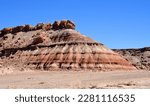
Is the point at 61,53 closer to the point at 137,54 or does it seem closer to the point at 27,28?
the point at 27,28

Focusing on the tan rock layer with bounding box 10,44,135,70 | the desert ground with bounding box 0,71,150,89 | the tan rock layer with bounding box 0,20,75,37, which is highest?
the tan rock layer with bounding box 0,20,75,37

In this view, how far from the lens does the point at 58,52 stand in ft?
220

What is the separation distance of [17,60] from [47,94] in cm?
5780

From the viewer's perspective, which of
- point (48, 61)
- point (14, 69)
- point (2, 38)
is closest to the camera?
point (14, 69)

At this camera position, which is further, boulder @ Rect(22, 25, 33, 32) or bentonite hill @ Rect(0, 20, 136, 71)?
boulder @ Rect(22, 25, 33, 32)

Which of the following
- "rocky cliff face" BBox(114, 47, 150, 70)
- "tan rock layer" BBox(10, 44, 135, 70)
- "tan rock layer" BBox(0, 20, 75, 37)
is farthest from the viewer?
"rocky cliff face" BBox(114, 47, 150, 70)

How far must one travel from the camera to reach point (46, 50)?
6925 centimetres

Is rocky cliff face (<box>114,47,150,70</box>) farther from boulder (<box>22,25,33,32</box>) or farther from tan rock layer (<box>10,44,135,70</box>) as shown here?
tan rock layer (<box>10,44,135,70</box>)

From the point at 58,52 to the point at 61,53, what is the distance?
0.73 metres

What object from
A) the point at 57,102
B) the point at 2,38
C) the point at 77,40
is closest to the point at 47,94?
the point at 57,102

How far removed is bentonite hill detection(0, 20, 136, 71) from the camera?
64.3 meters

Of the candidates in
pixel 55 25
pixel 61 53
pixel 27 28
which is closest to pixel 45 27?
pixel 55 25

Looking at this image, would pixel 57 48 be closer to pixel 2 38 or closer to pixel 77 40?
pixel 77 40

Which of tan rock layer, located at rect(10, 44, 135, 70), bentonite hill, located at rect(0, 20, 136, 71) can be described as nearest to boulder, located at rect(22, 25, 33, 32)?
bentonite hill, located at rect(0, 20, 136, 71)
